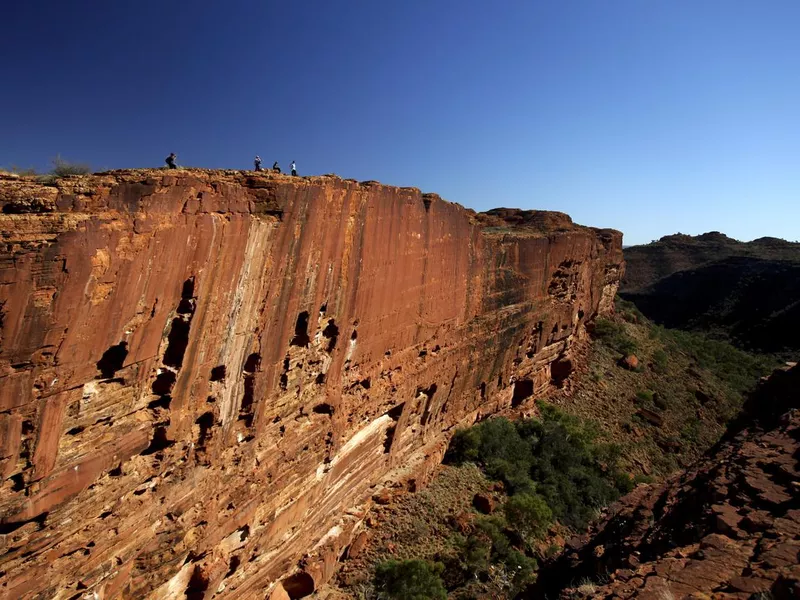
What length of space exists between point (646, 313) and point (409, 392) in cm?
5987

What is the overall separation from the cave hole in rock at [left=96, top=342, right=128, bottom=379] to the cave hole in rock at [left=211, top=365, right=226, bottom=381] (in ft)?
5.57

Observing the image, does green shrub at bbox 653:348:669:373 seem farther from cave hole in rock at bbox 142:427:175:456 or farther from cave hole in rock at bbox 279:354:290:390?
cave hole in rock at bbox 142:427:175:456

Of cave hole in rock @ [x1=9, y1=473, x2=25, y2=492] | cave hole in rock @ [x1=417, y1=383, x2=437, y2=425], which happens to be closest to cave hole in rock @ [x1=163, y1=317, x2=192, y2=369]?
cave hole in rock @ [x1=9, y1=473, x2=25, y2=492]

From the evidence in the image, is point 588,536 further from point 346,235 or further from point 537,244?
point 537,244

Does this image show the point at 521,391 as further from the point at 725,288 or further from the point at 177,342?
the point at 725,288

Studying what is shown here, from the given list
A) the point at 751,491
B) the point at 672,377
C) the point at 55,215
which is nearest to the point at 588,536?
the point at 751,491

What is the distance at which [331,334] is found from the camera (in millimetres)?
10633

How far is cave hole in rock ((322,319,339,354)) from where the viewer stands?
10.5 meters

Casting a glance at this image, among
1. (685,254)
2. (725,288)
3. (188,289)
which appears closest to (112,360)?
(188,289)

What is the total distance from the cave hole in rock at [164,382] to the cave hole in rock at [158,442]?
59 cm

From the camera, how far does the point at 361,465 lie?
13.0 meters

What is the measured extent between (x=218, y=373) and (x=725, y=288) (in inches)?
2843

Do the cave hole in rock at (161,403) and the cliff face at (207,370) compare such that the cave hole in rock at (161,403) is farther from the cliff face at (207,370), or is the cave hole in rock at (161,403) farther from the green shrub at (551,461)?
the green shrub at (551,461)

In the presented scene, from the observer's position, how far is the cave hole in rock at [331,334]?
34.3 ft
